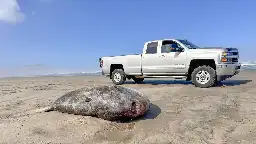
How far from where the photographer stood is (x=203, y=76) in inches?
440

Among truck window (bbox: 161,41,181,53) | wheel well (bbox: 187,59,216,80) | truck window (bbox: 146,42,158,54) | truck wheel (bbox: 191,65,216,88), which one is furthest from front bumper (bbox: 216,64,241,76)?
truck window (bbox: 146,42,158,54)

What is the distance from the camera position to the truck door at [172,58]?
11.9m

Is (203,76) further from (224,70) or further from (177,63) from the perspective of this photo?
(177,63)

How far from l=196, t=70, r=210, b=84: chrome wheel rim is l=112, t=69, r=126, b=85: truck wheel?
396 cm

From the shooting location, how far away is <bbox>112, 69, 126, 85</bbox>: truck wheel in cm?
1399

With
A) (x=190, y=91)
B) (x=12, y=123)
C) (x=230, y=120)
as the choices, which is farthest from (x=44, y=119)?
(x=190, y=91)

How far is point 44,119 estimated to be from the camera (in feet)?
21.3

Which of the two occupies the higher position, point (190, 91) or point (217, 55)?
point (217, 55)

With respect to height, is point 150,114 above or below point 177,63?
below

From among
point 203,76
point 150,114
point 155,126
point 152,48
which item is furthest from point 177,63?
point 155,126

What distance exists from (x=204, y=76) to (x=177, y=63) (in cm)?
134

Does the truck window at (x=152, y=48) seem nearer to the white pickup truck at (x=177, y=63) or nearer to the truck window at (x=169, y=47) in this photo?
the white pickup truck at (x=177, y=63)

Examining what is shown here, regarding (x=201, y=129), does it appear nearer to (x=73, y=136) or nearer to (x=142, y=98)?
(x=142, y=98)

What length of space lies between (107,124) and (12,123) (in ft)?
6.57
